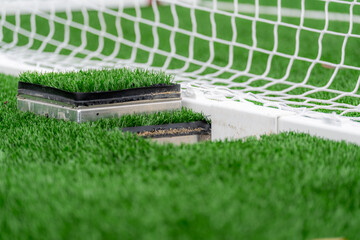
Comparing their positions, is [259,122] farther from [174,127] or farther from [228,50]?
[228,50]

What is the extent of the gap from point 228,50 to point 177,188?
13.1 feet

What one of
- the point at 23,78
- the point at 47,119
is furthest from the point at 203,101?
the point at 23,78

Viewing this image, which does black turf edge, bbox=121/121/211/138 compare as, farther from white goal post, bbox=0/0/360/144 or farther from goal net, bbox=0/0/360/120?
goal net, bbox=0/0/360/120

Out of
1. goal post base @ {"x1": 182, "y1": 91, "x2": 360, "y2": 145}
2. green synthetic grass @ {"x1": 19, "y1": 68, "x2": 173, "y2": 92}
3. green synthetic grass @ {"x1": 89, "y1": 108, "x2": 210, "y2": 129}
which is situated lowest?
green synthetic grass @ {"x1": 89, "y1": 108, "x2": 210, "y2": 129}

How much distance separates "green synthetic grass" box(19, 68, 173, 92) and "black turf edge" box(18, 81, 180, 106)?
0.06m

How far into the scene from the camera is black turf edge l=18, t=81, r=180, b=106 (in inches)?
117

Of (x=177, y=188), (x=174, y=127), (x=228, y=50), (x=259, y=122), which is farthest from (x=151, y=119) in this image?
(x=228, y=50)

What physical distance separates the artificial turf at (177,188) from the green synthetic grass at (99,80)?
536 millimetres

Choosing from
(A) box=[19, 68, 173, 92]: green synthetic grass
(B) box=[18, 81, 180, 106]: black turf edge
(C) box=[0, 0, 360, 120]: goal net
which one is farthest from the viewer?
(C) box=[0, 0, 360, 120]: goal net

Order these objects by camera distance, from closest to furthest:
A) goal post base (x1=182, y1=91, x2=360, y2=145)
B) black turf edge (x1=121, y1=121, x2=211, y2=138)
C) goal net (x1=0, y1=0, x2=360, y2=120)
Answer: goal post base (x1=182, y1=91, x2=360, y2=145), black turf edge (x1=121, y1=121, x2=211, y2=138), goal net (x1=0, y1=0, x2=360, y2=120)

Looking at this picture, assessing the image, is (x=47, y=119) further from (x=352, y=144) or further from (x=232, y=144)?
(x=352, y=144)

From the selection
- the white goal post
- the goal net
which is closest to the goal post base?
the white goal post

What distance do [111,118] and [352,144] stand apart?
1149mm

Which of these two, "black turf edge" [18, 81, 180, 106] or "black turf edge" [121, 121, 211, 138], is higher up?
"black turf edge" [18, 81, 180, 106]
